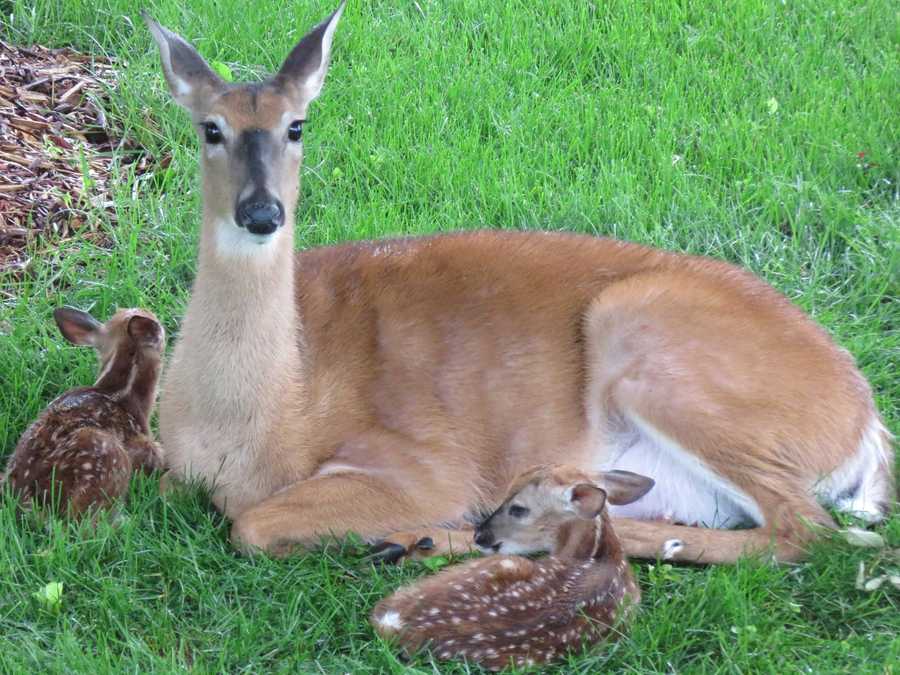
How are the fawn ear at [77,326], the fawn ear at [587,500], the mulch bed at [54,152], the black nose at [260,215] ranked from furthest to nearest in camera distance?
the mulch bed at [54,152]
the fawn ear at [77,326]
the black nose at [260,215]
the fawn ear at [587,500]

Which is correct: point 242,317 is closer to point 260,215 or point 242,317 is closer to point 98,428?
point 260,215

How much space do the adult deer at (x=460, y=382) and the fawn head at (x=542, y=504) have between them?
159mm

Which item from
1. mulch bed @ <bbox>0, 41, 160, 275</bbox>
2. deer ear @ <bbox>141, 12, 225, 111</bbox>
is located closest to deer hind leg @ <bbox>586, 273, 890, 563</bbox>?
deer ear @ <bbox>141, 12, 225, 111</bbox>

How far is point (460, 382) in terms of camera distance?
4516mm

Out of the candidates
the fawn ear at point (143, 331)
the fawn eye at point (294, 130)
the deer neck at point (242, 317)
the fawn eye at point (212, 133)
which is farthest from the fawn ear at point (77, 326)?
the fawn eye at point (294, 130)

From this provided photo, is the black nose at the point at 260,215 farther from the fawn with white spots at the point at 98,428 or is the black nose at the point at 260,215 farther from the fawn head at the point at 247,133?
the fawn with white spots at the point at 98,428

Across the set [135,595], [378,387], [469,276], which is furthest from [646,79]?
[135,595]

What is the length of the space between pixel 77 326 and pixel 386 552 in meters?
1.42

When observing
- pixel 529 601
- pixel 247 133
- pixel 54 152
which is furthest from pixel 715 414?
pixel 54 152

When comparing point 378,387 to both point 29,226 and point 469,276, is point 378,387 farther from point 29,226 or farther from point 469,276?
point 29,226

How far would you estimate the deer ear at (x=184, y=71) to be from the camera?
4.32 meters

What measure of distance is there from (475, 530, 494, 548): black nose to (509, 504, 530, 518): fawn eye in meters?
0.09

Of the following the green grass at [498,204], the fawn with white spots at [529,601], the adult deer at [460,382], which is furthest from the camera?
the adult deer at [460,382]

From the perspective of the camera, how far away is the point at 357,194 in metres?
6.02
